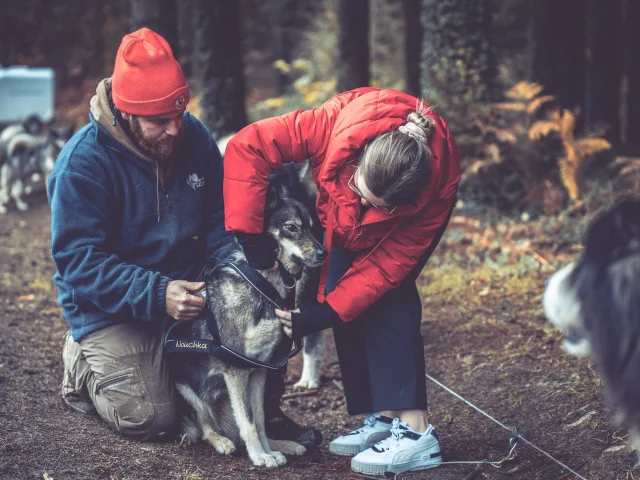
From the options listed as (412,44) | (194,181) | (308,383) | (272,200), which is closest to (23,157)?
(412,44)

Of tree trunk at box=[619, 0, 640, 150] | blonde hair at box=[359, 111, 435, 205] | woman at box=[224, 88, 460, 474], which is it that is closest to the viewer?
blonde hair at box=[359, 111, 435, 205]

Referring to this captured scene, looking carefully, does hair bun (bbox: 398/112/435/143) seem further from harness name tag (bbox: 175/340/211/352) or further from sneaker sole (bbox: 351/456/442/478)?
sneaker sole (bbox: 351/456/442/478)

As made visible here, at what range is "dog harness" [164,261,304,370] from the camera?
3.44 meters

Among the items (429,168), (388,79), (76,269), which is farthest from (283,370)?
(388,79)

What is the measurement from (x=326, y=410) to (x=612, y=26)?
937 cm

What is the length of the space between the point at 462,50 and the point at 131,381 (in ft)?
20.6

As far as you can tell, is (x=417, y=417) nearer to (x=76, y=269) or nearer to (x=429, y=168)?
(x=429, y=168)

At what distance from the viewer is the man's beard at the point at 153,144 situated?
133 inches

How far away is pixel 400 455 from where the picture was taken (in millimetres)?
3309

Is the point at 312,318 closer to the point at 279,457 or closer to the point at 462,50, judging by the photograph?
the point at 279,457

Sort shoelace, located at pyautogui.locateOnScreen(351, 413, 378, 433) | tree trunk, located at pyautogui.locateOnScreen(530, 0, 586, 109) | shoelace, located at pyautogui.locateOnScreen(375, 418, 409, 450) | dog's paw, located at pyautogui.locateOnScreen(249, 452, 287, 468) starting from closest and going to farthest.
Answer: shoelace, located at pyautogui.locateOnScreen(375, 418, 409, 450) → dog's paw, located at pyautogui.locateOnScreen(249, 452, 287, 468) → shoelace, located at pyautogui.locateOnScreen(351, 413, 378, 433) → tree trunk, located at pyautogui.locateOnScreen(530, 0, 586, 109)

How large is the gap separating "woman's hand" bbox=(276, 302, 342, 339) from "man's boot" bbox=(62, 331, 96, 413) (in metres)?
1.19

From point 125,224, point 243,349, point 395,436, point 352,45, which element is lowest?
point 395,436

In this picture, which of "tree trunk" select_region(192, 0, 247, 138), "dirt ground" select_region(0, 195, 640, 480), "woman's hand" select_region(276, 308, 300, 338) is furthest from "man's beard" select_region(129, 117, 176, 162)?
"tree trunk" select_region(192, 0, 247, 138)
